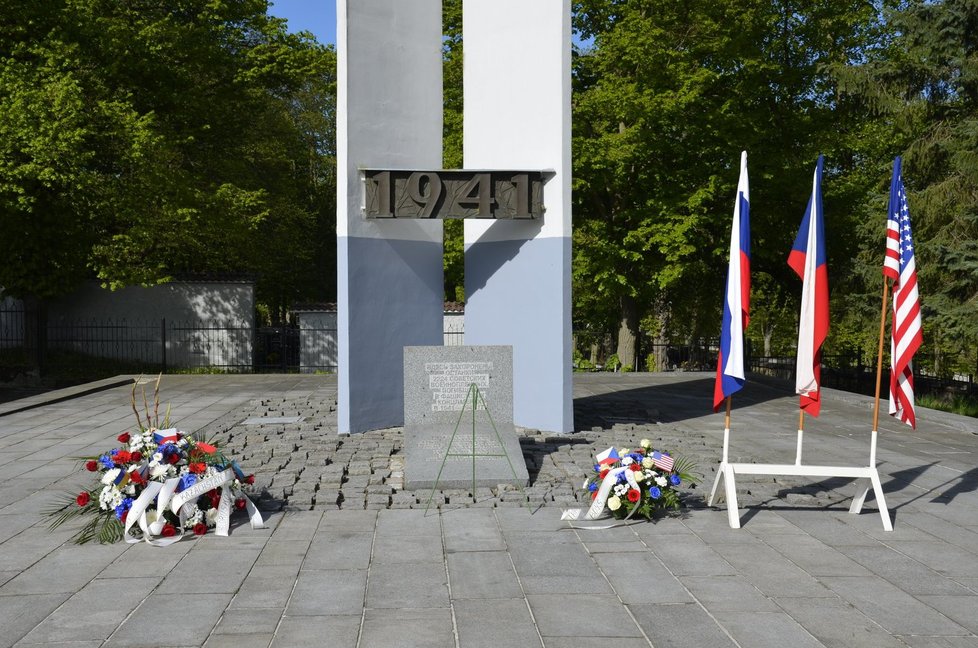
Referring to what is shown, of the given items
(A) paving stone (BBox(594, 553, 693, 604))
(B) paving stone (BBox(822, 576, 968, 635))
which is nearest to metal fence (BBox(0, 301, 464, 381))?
(A) paving stone (BBox(594, 553, 693, 604))

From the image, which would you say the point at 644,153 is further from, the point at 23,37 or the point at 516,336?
the point at 23,37

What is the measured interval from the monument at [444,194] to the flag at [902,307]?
558 centimetres

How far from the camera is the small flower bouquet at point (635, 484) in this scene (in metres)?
8.27

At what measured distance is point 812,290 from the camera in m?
8.38

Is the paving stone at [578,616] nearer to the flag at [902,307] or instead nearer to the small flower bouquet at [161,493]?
the small flower bouquet at [161,493]

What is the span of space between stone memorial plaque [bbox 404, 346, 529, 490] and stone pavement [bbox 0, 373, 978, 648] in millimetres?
538

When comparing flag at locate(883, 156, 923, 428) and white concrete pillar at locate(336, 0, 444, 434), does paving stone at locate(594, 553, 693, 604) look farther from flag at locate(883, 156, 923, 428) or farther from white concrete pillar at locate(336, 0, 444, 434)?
white concrete pillar at locate(336, 0, 444, 434)

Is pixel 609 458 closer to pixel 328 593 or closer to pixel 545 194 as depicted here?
pixel 328 593

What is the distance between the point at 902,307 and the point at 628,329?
20074 mm

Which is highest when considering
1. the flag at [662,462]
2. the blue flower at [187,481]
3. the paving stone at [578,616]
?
the flag at [662,462]

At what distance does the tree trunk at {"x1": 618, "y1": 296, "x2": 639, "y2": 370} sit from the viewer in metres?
28.1

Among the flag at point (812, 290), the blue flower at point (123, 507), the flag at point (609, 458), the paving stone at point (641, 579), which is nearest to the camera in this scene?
the paving stone at point (641, 579)

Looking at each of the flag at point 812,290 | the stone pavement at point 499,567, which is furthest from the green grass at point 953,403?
the flag at point 812,290

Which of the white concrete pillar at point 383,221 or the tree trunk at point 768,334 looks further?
the tree trunk at point 768,334
